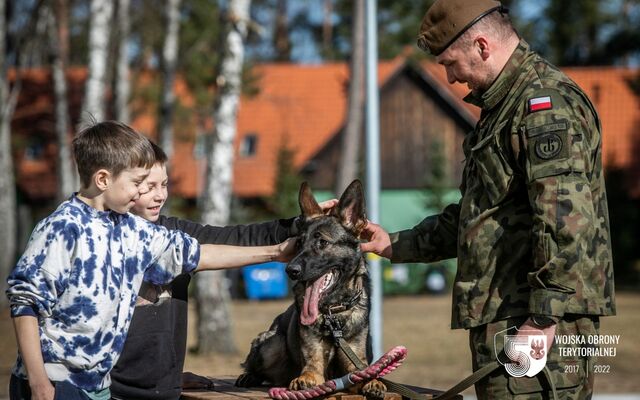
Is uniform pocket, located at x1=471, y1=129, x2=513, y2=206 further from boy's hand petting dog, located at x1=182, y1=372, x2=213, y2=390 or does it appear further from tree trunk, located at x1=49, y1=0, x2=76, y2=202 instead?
tree trunk, located at x1=49, y1=0, x2=76, y2=202

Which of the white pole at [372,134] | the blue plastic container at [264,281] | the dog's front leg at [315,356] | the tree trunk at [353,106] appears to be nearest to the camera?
the dog's front leg at [315,356]

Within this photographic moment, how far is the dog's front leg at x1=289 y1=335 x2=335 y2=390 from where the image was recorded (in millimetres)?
4949

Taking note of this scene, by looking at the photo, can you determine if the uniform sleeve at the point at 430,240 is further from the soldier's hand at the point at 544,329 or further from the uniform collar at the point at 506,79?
the soldier's hand at the point at 544,329

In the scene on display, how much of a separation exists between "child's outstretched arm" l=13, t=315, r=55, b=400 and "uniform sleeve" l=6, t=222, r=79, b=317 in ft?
0.13

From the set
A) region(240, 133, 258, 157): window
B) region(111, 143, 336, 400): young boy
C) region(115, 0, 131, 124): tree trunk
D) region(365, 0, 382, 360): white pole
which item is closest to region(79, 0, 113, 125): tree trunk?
region(115, 0, 131, 124): tree trunk

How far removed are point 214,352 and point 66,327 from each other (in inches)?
462

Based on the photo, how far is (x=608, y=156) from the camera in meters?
37.8

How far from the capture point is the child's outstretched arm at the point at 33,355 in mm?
4039

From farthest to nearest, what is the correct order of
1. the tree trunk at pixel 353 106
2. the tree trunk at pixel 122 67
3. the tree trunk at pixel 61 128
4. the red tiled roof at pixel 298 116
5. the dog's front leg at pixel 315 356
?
the red tiled roof at pixel 298 116
the tree trunk at pixel 353 106
the tree trunk at pixel 122 67
the tree trunk at pixel 61 128
the dog's front leg at pixel 315 356

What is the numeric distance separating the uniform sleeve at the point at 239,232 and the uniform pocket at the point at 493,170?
53.5 inches

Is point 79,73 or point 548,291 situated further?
point 79,73

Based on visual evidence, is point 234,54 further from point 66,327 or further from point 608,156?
point 608,156

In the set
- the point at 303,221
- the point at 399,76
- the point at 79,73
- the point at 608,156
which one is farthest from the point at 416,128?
the point at 303,221

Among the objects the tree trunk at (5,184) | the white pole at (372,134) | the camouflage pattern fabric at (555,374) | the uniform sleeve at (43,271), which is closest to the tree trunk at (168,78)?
the tree trunk at (5,184)
